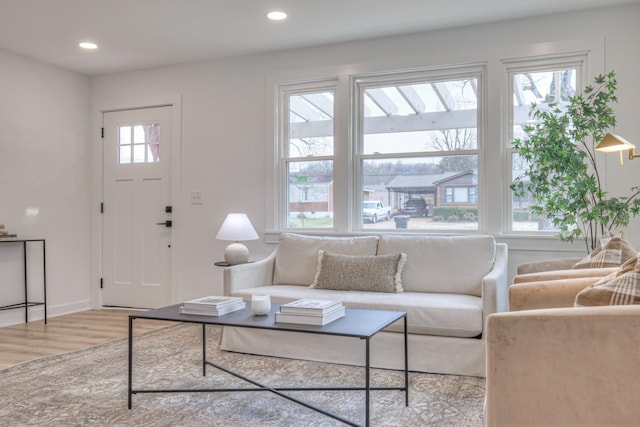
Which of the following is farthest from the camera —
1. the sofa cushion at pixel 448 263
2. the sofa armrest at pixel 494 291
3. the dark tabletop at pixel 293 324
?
the sofa cushion at pixel 448 263

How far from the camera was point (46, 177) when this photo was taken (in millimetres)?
5004

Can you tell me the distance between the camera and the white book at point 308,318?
2280 mm

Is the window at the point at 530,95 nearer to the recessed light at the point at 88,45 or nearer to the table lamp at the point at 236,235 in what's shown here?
the table lamp at the point at 236,235

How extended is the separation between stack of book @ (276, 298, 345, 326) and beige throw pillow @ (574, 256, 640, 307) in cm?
104

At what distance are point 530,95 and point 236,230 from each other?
8.08ft

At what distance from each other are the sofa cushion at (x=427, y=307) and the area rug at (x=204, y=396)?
266mm

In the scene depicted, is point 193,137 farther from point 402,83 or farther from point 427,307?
point 427,307

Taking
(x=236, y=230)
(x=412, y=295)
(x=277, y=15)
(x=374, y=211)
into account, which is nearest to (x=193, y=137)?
Answer: (x=236, y=230)

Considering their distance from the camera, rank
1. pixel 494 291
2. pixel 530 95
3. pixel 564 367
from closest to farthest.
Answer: pixel 564 367, pixel 494 291, pixel 530 95

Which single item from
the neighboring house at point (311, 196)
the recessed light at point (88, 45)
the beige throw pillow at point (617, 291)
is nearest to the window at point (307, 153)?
the neighboring house at point (311, 196)

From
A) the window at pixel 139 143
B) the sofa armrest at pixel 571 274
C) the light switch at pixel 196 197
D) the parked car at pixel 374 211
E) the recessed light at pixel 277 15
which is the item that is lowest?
the sofa armrest at pixel 571 274

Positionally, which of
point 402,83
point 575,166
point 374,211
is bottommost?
point 374,211

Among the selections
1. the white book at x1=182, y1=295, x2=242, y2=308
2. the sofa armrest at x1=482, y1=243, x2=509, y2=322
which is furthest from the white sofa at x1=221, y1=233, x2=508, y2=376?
the white book at x1=182, y1=295, x2=242, y2=308

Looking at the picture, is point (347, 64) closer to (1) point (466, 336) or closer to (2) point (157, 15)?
(2) point (157, 15)
